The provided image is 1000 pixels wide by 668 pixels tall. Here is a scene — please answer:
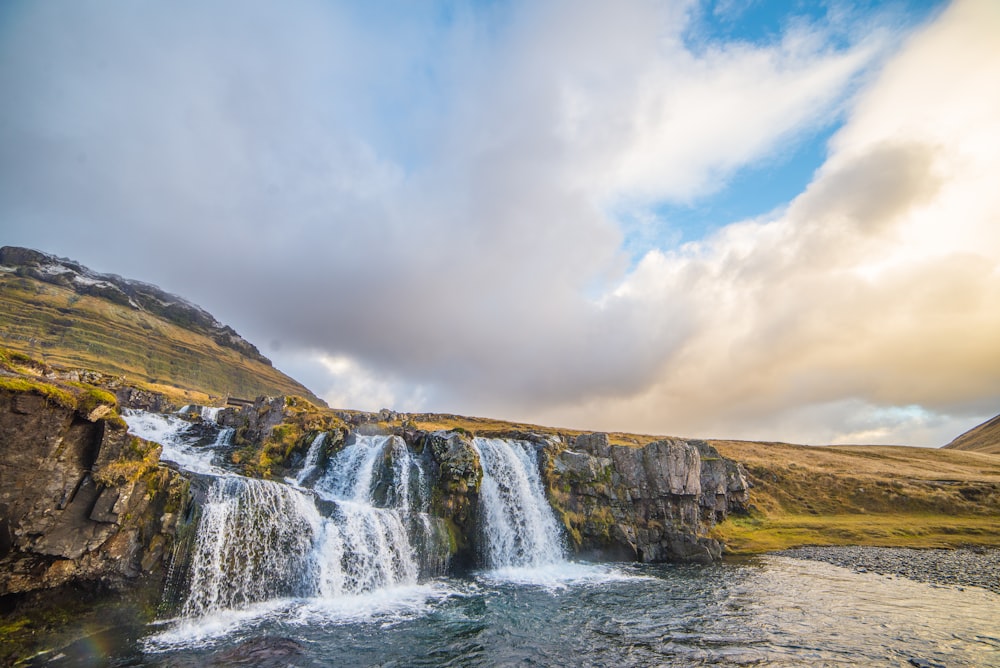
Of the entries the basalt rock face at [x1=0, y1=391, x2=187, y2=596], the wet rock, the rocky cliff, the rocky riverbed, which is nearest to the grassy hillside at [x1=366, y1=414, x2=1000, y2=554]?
the rocky riverbed

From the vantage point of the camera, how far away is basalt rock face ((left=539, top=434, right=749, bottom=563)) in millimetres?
49219

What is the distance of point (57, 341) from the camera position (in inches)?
6993

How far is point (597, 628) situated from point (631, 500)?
28708mm

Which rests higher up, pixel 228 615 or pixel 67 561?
pixel 67 561

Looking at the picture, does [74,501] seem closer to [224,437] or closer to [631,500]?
[224,437]

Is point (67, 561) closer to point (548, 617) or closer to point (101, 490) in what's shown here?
point (101, 490)

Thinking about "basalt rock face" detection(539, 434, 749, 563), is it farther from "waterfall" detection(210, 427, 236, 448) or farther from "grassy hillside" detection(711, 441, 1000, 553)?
"waterfall" detection(210, 427, 236, 448)

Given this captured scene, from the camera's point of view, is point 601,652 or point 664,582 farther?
point 664,582

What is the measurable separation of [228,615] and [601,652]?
22656 millimetres

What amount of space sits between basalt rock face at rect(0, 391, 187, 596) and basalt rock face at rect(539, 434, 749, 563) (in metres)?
38.1

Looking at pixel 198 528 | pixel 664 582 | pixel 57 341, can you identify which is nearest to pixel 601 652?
pixel 664 582

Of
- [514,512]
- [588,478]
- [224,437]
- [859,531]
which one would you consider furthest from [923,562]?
[224,437]

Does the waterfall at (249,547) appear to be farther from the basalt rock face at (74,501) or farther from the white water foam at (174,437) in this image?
the white water foam at (174,437)

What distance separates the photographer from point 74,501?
23781mm
